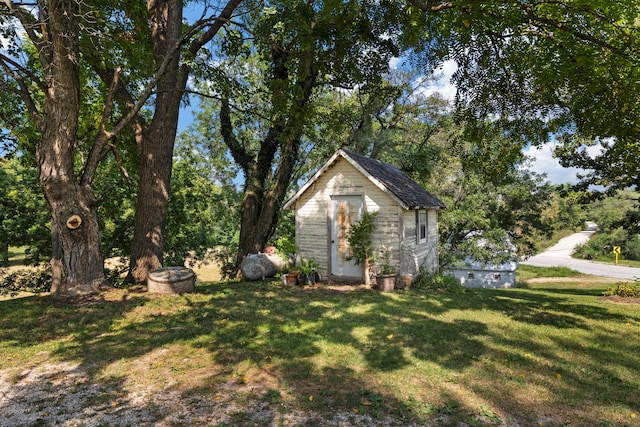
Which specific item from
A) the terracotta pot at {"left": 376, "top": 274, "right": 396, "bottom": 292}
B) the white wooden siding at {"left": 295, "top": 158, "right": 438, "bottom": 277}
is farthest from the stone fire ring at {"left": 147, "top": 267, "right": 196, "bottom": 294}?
the terracotta pot at {"left": 376, "top": 274, "right": 396, "bottom": 292}

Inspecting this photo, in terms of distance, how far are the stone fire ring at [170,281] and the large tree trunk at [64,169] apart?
1.26 m

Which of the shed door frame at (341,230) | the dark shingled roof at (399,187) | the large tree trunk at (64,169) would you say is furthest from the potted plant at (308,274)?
the large tree trunk at (64,169)

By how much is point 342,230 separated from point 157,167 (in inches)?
246

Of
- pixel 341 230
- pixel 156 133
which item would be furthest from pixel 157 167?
pixel 341 230

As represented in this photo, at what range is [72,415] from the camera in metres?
3.66

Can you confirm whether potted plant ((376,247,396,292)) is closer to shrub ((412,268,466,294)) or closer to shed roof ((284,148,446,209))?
shrub ((412,268,466,294))

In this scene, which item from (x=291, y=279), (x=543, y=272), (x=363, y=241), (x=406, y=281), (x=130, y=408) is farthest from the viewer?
(x=543, y=272)

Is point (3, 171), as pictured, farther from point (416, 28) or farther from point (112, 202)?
point (416, 28)

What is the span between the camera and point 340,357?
17.7ft

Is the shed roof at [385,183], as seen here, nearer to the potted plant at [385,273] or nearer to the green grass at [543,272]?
the potted plant at [385,273]

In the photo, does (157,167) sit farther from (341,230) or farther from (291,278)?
(341,230)

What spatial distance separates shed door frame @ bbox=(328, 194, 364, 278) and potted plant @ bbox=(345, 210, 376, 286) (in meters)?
0.37

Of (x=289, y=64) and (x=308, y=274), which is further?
→ (x=308, y=274)

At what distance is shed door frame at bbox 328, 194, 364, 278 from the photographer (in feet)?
40.2
